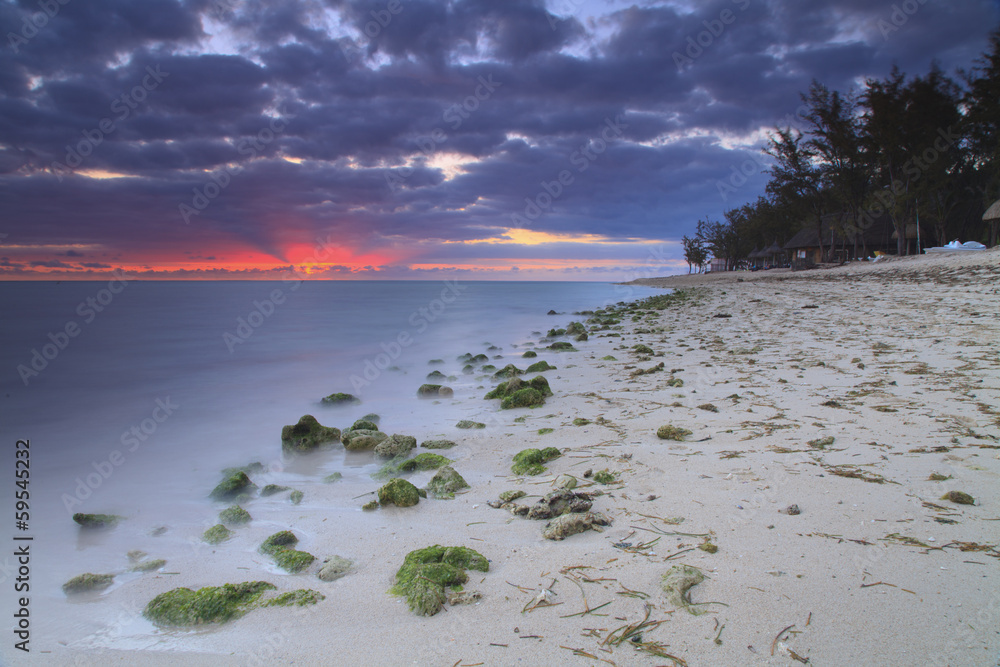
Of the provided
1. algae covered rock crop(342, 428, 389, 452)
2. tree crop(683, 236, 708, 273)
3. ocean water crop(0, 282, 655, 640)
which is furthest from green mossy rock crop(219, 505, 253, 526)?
tree crop(683, 236, 708, 273)

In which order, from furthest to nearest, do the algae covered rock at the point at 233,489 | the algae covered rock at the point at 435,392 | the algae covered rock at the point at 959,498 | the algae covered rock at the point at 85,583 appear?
the algae covered rock at the point at 435,392 < the algae covered rock at the point at 233,489 < the algae covered rock at the point at 85,583 < the algae covered rock at the point at 959,498

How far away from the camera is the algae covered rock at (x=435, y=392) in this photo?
7305 mm

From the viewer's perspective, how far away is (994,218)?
900 inches

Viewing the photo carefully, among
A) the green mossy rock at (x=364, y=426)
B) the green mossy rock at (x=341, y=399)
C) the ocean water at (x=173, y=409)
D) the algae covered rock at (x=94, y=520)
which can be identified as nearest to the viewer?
the algae covered rock at (x=94, y=520)

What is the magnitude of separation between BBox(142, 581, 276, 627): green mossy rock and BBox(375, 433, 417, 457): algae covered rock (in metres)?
2.08

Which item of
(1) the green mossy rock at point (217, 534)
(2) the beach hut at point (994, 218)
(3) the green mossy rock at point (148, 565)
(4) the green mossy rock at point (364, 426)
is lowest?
(3) the green mossy rock at point (148, 565)

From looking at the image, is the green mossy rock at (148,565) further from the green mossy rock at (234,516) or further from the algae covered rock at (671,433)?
the algae covered rock at (671,433)

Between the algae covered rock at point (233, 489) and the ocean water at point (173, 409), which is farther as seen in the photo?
the ocean water at point (173, 409)

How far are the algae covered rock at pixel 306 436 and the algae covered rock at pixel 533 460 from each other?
226 cm

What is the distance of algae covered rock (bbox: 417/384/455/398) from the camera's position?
730 cm

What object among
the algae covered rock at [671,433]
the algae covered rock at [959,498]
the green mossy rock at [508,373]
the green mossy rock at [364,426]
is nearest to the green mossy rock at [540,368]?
the green mossy rock at [508,373]

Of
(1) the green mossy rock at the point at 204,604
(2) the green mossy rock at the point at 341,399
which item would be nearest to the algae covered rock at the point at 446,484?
(1) the green mossy rock at the point at 204,604

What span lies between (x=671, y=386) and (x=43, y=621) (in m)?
5.63

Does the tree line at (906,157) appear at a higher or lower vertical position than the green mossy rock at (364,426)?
higher
